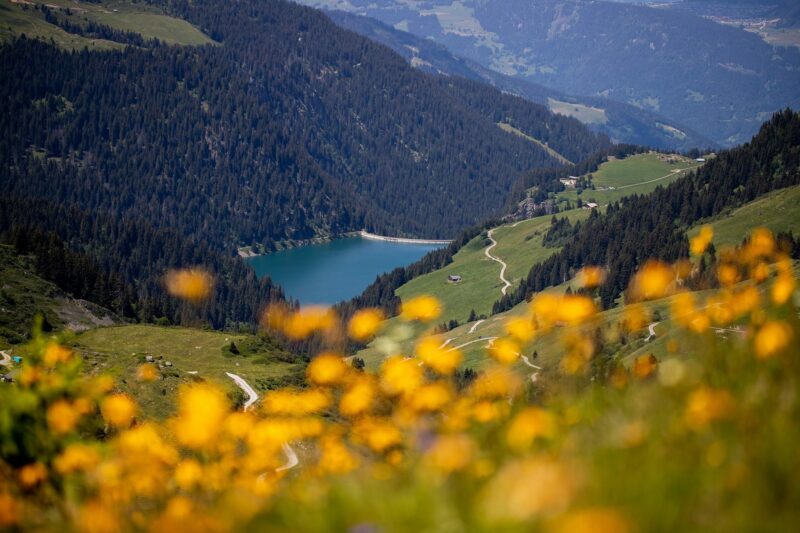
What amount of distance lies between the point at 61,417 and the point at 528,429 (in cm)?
393

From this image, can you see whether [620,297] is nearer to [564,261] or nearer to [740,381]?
[564,261]

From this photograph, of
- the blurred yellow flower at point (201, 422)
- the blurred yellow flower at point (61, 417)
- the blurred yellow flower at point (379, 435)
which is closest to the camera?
the blurred yellow flower at point (201, 422)

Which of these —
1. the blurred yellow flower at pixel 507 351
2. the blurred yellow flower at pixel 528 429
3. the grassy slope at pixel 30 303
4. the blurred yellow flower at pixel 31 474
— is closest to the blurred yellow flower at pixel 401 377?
the blurred yellow flower at pixel 507 351

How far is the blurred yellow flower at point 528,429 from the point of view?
19.9 ft

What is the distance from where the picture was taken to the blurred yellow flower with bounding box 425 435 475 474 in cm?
566

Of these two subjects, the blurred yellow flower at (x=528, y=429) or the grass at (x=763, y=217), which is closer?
the blurred yellow flower at (x=528, y=429)

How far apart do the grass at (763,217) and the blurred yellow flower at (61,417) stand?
139609 mm

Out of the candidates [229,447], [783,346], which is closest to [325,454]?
[229,447]

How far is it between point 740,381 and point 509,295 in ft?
590

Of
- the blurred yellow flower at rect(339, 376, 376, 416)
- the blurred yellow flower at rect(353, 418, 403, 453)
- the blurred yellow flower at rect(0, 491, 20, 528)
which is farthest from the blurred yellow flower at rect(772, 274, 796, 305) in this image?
the blurred yellow flower at rect(0, 491, 20, 528)

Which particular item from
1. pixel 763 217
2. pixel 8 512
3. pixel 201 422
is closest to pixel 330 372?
pixel 201 422

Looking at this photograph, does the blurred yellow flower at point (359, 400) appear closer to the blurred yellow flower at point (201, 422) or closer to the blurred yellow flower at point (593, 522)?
the blurred yellow flower at point (201, 422)

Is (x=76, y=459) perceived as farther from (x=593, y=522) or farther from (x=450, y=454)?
(x=593, y=522)

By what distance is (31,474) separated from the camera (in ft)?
22.0
